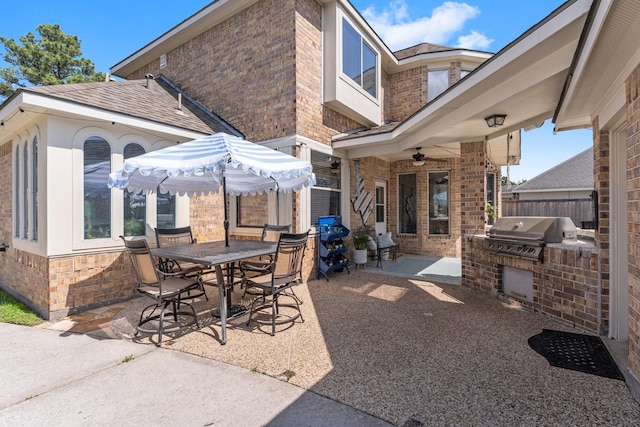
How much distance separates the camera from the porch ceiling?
Answer: 3.12 meters

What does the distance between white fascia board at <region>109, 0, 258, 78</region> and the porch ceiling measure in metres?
4.79

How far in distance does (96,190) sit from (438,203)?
367 inches

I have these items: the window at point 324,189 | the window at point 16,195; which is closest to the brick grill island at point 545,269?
the window at point 324,189

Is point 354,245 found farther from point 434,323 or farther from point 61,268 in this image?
point 61,268

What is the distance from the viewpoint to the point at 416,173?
33.9 feet

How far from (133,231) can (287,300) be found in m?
3.21

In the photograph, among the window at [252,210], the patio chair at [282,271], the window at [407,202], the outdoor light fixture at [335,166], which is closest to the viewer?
the patio chair at [282,271]

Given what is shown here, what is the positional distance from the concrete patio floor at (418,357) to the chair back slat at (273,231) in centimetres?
132

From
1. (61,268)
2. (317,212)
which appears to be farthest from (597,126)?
(61,268)

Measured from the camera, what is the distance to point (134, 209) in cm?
573

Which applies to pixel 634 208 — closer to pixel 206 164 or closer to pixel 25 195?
pixel 206 164

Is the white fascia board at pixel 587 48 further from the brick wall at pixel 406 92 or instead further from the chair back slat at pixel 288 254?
the brick wall at pixel 406 92

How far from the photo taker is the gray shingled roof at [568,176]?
57.3 ft

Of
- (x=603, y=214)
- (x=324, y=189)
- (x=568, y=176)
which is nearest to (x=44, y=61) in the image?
(x=324, y=189)
